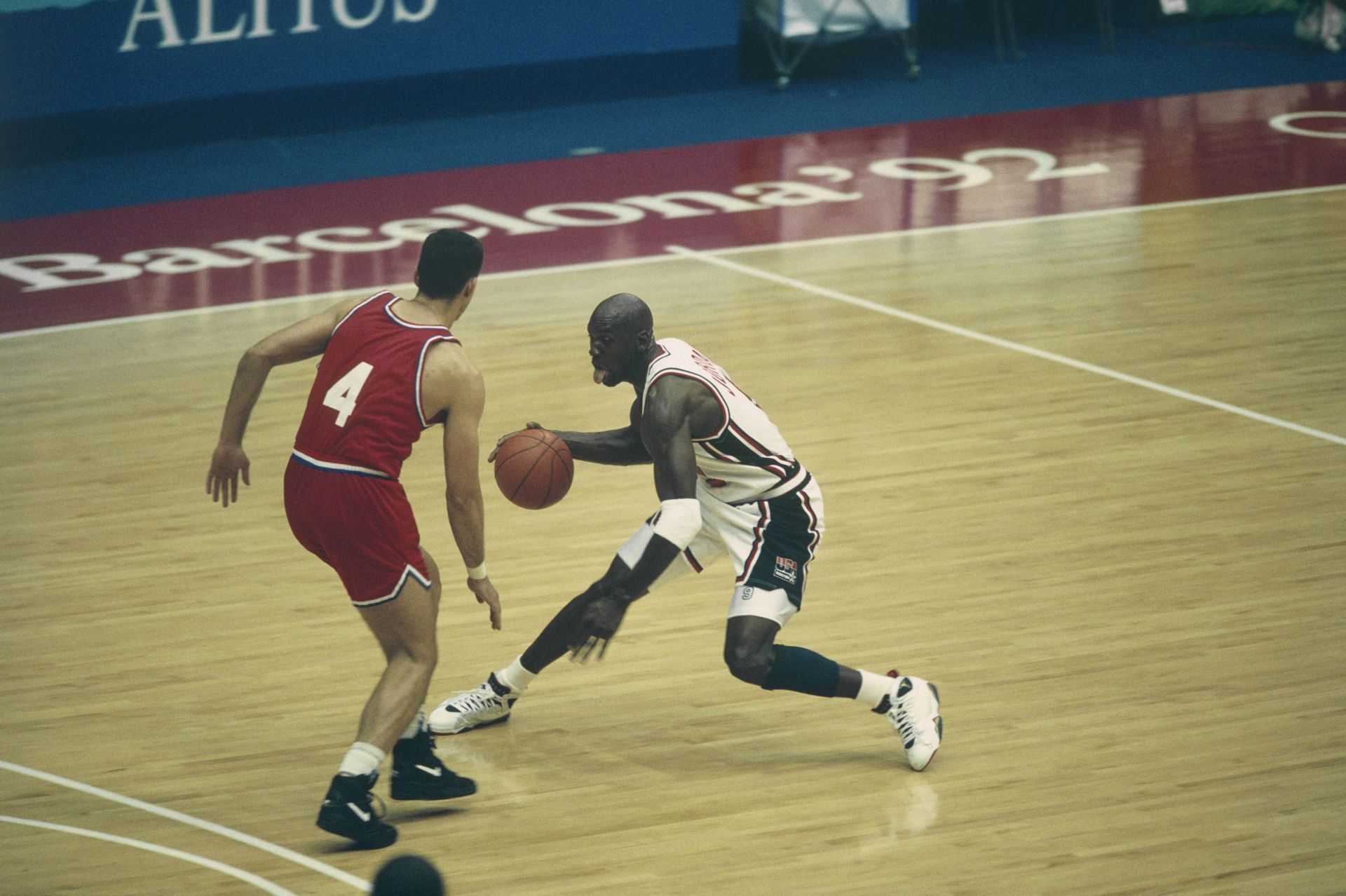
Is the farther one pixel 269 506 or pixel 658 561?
pixel 269 506

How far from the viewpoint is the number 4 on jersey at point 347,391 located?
14.8ft

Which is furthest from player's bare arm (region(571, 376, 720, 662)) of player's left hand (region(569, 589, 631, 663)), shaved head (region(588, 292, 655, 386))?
shaved head (region(588, 292, 655, 386))

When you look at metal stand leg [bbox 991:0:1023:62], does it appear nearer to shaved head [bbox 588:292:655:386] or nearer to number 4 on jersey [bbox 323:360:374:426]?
shaved head [bbox 588:292:655:386]

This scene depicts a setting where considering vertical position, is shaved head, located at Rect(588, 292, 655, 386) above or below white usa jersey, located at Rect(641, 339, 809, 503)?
above

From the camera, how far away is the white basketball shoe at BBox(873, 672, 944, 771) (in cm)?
493

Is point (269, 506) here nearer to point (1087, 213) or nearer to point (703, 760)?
point (703, 760)

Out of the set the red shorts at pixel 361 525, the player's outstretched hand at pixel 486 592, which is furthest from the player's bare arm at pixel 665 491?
the red shorts at pixel 361 525

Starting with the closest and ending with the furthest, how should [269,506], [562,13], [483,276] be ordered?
1. [269,506]
2. [483,276]
3. [562,13]

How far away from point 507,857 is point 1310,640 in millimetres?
2947

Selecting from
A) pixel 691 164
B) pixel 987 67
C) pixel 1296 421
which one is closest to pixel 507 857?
pixel 1296 421

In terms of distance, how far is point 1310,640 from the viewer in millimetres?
5730

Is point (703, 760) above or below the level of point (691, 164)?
below

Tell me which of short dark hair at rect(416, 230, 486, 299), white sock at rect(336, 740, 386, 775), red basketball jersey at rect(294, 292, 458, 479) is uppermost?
short dark hair at rect(416, 230, 486, 299)

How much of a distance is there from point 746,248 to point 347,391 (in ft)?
23.0
